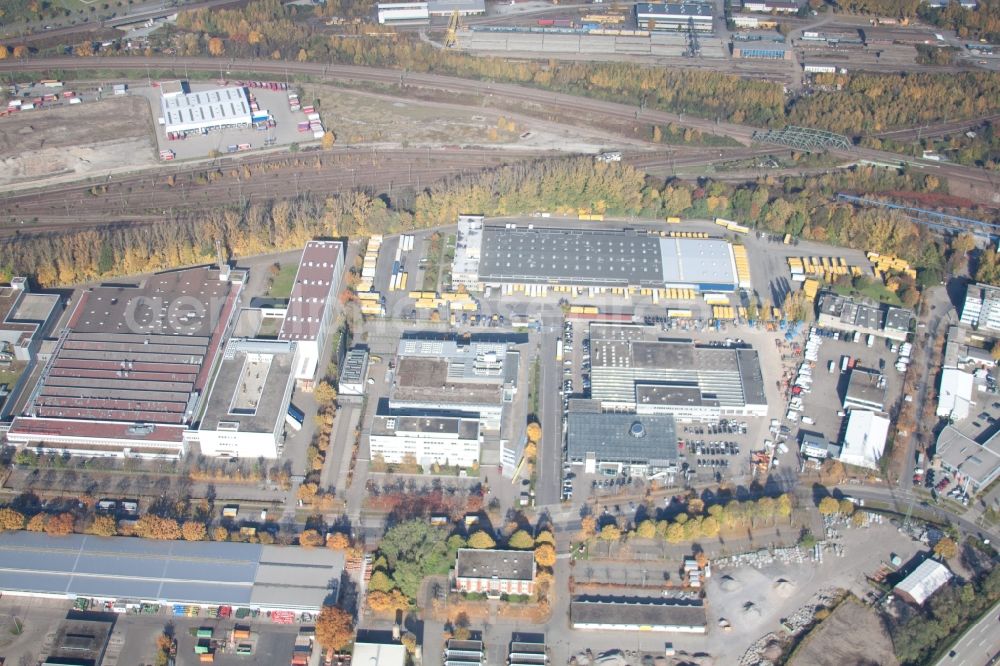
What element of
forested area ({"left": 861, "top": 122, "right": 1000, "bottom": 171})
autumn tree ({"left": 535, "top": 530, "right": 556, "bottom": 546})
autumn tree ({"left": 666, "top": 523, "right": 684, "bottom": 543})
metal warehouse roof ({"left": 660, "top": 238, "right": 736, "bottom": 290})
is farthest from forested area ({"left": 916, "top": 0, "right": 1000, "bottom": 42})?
autumn tree ({"left": 535, "top": 530, "right": 556, "bottom": 546})

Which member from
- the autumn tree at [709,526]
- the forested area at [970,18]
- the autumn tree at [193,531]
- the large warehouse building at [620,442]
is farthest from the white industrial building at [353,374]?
the forested area at [970,18]

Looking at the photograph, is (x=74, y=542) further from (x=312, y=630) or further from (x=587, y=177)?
(x=587, y=177)

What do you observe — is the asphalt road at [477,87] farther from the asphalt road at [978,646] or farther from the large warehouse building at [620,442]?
the asphalt road at [978,646]

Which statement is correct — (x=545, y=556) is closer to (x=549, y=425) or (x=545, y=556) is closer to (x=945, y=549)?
(x=549, y=425)

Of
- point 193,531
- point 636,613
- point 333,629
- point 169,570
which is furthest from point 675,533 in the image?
point 169,570

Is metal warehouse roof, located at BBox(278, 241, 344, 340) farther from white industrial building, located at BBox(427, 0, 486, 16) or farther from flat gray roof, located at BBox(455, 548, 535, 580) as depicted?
white industrial building, located at BBox(427, 0, 486, 16)
